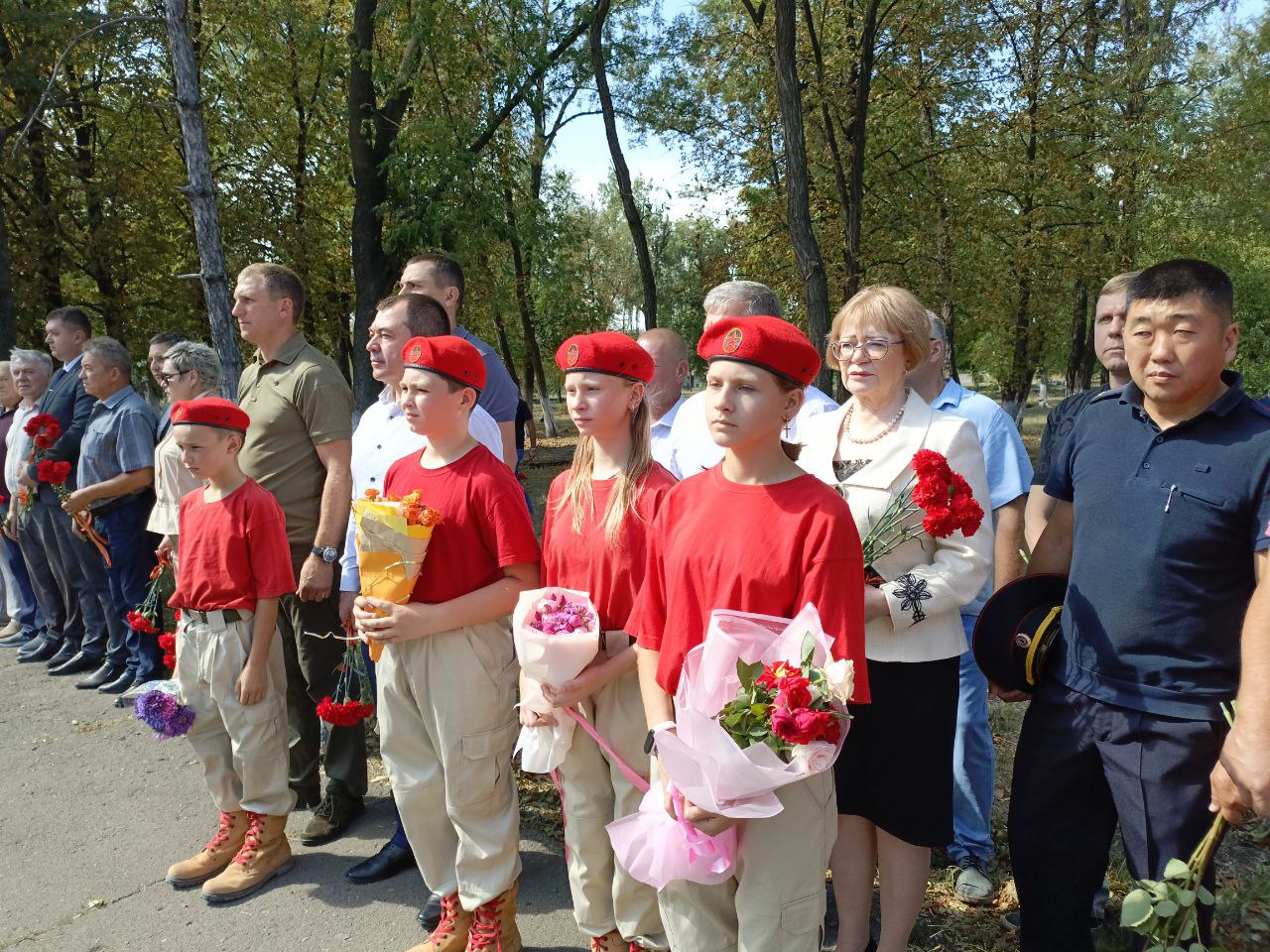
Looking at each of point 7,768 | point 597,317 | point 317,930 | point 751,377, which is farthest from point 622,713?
point 597,317

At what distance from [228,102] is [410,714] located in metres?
18.8

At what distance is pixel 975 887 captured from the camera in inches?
135

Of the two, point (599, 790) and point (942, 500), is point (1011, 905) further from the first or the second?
point (942, 500)

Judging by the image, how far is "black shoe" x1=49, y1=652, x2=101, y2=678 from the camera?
A: 23.3ft

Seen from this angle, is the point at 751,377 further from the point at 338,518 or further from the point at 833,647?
the point at 338,518

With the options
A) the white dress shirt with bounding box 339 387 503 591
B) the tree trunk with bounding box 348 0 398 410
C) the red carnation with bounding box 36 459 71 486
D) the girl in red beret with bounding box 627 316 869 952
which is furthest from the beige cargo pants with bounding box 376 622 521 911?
the tree trunk with bounding box 348 0 398 410

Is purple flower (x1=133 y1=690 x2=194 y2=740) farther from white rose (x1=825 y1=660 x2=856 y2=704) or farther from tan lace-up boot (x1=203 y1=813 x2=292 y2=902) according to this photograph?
white rose (x1=825 y1=660 x2=856 y2=704)

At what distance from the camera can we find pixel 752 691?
2020 millimetres

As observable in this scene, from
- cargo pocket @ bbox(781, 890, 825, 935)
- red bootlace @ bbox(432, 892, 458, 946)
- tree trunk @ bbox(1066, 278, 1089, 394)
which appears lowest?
red bootlace @ bbox(432, 892, 458, 946)

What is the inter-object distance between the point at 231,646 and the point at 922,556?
9.87ft

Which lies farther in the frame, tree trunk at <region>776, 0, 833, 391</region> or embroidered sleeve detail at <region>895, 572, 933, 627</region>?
tree trunk at <region>776, 0, 833, 391</region>

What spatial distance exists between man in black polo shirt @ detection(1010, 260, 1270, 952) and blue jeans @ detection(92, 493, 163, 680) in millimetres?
6429

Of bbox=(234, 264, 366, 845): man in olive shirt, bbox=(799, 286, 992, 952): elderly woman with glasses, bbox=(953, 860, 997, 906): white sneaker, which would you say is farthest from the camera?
bbox=(234, 264, 366, 845): man in olive shirt

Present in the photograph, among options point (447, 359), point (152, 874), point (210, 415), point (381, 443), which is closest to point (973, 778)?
point (447, 359)
